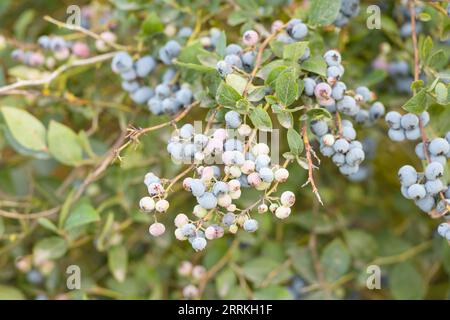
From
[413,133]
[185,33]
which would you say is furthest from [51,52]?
[413,133]

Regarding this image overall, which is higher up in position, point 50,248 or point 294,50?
point 294,50

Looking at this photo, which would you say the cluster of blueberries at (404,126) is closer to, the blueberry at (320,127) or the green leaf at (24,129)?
the blueberry at (320,127)

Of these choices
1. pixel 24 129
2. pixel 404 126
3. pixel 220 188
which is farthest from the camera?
pixel 24 129

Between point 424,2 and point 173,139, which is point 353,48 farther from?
point 173,139

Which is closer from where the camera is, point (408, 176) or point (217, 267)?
point (408, 176)

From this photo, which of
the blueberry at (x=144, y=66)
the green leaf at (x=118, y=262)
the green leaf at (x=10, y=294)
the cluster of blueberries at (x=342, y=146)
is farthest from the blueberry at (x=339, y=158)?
the green leaf at (x=10, y=294)

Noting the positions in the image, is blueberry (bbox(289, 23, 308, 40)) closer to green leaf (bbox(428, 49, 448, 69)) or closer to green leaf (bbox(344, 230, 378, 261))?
green leaf (bbox(428, 49, 448, 69))

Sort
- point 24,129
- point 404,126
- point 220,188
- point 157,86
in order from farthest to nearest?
point 24,129
point 157,86
point 404,126
point 220,188

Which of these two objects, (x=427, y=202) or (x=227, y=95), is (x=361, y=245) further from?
(x=227, y=95)

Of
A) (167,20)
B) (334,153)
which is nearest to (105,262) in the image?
(167,20)
